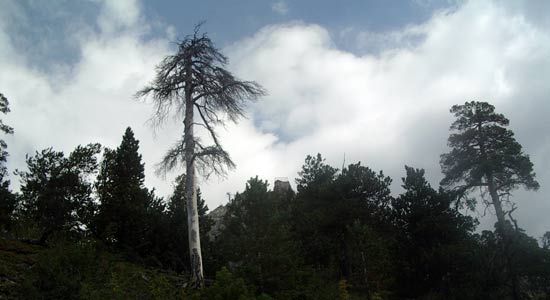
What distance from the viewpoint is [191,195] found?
539 inches

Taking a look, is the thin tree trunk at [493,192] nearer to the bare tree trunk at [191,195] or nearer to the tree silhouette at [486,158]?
the tree silhouette at [486,158]

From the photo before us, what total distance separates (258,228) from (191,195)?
6875 millimetres

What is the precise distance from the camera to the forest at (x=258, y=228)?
13.4 metres

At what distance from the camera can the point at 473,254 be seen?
78.1 ft

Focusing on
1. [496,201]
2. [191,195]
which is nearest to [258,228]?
[191,195]

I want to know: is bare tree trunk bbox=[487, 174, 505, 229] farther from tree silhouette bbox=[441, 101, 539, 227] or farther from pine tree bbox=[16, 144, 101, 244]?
pine tree bbox=[16, 144, 101, 244]

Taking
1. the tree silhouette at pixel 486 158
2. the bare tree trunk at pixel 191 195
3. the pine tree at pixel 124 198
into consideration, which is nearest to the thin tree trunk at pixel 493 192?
the tree silhouette at pixel 486 158

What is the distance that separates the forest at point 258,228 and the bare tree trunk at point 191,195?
1.6 inches

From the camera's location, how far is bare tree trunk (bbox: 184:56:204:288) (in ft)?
41.7

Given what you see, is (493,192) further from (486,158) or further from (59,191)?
(59,191)

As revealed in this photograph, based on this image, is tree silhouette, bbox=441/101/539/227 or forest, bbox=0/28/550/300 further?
tree silhouette, bbox=441/101/539/227

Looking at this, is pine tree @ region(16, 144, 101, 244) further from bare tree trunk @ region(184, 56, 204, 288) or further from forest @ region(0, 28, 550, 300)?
bare tree trunk @ region(184, 56, 204, 288)

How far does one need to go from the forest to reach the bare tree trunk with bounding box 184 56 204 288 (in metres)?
0.04

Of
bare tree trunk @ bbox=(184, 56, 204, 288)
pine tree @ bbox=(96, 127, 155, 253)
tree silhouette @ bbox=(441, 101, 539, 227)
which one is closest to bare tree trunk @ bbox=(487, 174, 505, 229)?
tree silhouette @ bbox=(441, 101, 539, 227)
